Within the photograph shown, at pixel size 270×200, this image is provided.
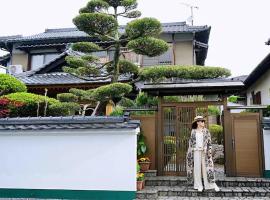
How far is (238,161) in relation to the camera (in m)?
9.05

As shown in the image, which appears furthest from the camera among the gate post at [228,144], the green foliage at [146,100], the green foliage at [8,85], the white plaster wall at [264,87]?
the white plaster wall at [264,87]

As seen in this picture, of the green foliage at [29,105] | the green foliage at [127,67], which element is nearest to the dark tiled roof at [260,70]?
the green foliage at [127,67]

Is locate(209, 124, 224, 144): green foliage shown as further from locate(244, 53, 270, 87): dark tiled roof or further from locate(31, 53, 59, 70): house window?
locate(31, 53, 59, 70): house window

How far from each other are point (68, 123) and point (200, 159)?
3664mm

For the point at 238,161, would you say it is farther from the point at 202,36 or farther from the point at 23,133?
the point at 202,36

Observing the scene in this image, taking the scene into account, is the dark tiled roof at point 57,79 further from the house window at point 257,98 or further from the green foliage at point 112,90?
the house window at point 257,98

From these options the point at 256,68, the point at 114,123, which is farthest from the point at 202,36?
the point at 114,123

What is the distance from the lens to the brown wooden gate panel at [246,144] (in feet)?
29.4

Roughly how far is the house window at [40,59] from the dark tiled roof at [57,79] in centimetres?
400

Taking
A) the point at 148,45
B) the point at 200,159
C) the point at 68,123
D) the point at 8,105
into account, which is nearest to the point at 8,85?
the point at 8,105

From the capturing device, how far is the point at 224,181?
834cm

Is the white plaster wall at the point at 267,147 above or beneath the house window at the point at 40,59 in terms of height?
beneath

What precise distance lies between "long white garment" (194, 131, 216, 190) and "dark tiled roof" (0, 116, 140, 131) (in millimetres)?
1937

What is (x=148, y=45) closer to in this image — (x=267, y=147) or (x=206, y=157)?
(x=206, y=157)
